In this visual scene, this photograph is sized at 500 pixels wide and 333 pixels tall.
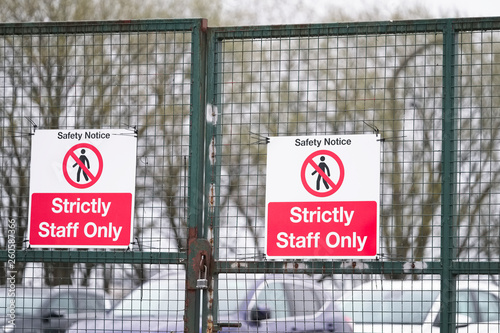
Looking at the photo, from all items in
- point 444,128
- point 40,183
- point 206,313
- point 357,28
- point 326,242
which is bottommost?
point 206,313

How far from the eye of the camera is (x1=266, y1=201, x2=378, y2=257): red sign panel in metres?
4.46

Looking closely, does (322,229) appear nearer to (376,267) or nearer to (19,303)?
(376,267)

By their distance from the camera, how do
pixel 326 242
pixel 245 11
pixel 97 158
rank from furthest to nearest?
pixel 245 11, pixel 97 158, pixel 326 242

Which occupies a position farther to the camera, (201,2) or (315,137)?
(201,2)

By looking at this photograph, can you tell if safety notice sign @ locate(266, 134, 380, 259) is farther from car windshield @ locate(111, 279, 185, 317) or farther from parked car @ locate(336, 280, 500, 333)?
car windshield @ locate(111, 279, 185, 317)

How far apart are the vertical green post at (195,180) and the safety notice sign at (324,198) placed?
Result: 48 centimetres

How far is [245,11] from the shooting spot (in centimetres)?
2100

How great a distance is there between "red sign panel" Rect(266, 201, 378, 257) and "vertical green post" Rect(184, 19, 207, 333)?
0.50 m

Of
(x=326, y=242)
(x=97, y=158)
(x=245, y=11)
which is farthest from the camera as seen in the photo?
(x=245, y=11)

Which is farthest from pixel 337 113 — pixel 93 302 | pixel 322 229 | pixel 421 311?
pixel 421 311

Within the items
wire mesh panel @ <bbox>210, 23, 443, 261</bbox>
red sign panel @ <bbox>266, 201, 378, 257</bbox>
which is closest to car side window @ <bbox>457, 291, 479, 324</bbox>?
wire mesh panel @ <bbox>210, 23, 443, 261</bbox>

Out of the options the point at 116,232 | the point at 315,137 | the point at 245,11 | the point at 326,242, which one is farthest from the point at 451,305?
the point at 245,11

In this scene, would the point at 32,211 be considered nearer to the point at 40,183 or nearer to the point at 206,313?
the point at 40,183

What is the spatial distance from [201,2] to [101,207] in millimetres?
17506
